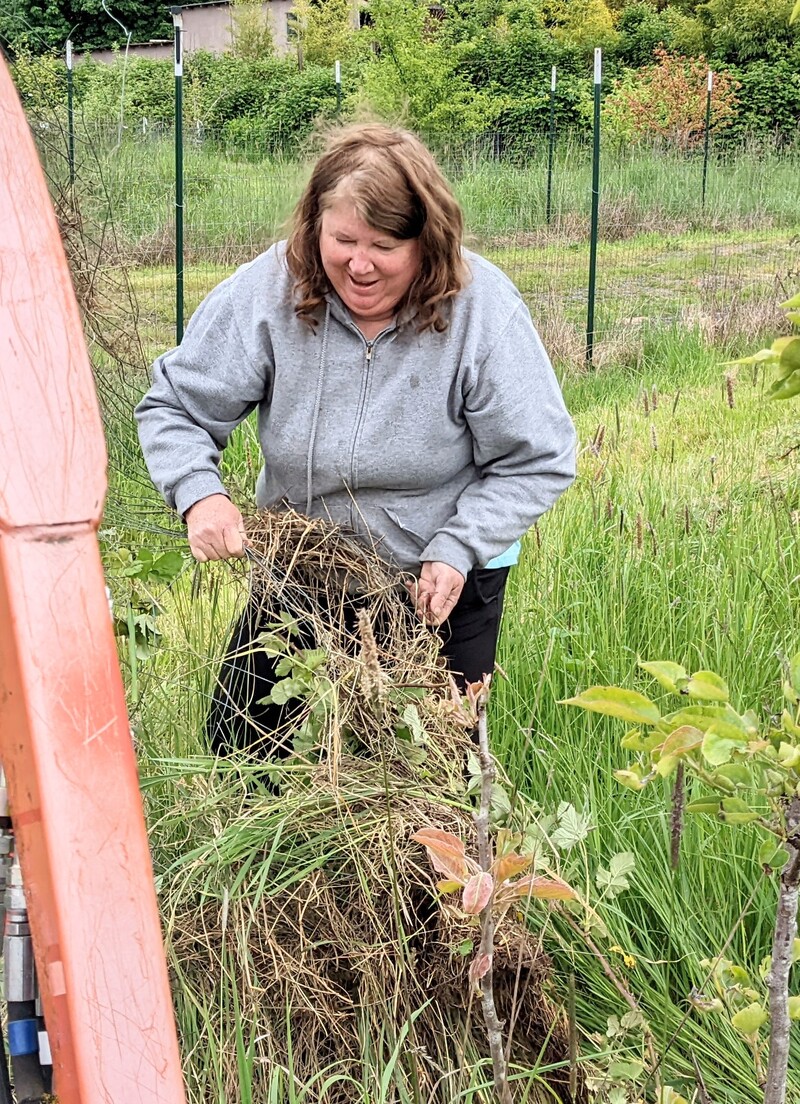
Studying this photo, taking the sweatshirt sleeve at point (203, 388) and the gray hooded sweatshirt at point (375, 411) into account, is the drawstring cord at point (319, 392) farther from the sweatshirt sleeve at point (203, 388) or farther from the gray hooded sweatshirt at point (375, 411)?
the sweatshirt sleeve at point (203, 388)

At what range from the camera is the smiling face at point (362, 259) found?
7.33 ft

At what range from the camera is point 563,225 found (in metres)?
11.8

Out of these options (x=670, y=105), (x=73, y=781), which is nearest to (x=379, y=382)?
(x=73, y=781)

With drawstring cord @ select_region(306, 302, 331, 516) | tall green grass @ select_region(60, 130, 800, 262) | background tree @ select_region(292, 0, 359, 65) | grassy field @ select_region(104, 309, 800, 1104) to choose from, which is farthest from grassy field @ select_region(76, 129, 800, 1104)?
background tree @ select_region(292, 0, 359, 65)

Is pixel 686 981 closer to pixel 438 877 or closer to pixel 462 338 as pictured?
pixel 438 877

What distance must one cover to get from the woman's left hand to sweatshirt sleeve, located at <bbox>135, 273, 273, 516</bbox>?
1.38 feet

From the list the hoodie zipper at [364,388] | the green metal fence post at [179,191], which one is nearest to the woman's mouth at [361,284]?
the hoodie zipper at [364,388]

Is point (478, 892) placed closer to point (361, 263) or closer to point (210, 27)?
point (361, 263)

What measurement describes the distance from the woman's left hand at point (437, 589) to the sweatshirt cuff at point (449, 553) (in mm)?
12

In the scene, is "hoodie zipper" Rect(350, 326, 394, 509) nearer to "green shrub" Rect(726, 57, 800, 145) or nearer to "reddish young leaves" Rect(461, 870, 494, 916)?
"reddish young leaves" Rect(461, 870, 494, 916)

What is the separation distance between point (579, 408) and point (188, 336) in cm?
454

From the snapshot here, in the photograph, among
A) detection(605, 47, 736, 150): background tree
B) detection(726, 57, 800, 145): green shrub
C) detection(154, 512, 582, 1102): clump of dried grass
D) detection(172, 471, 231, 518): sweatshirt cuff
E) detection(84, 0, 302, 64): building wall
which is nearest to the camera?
detection(154, 512, 582, 1102): clump of dried grass

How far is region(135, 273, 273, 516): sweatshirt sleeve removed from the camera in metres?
2.36

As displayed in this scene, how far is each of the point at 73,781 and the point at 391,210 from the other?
1.76 meters
